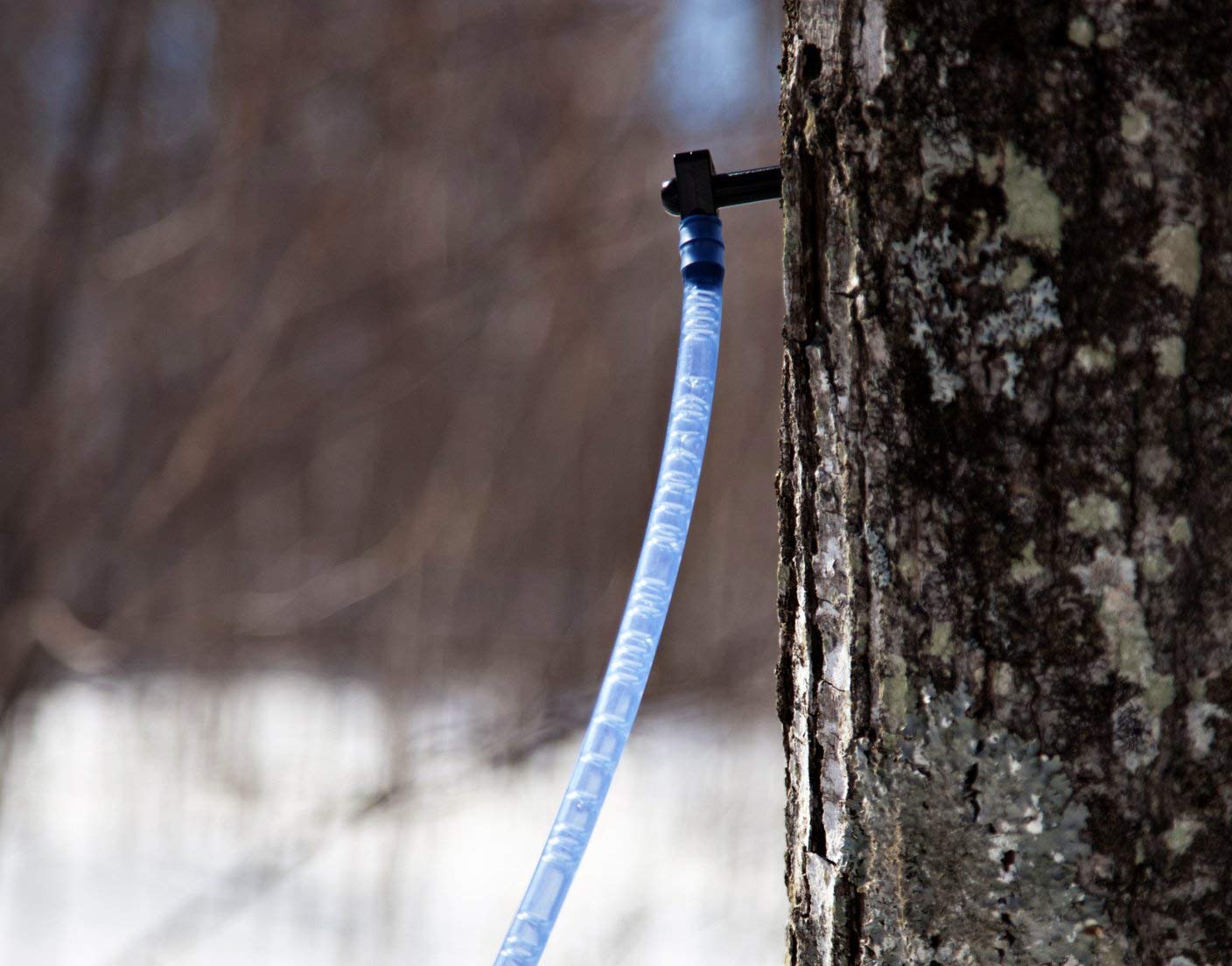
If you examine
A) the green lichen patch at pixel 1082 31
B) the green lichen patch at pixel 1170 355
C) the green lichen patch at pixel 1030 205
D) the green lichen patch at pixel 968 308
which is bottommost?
the green lichen patch at pixel 1170 355

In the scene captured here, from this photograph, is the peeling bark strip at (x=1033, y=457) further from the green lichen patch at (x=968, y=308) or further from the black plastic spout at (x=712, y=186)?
the black plastic spout at (x=712, y=186)

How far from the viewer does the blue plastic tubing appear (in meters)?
0.48

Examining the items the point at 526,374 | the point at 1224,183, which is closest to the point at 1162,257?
the point at 1224,183

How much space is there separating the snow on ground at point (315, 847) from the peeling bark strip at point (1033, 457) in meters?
2.10

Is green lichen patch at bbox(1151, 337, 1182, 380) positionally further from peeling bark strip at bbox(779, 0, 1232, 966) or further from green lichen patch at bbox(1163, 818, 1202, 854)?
green lichen patch at bbox(1163, 818, 1202, 854)

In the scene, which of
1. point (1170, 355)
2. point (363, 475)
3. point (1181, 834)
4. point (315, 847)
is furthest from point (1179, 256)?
point (315, 847)

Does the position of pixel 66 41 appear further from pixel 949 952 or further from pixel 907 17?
pixel 949 952

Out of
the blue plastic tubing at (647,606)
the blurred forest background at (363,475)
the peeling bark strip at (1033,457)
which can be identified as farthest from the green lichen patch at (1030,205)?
the blurred forest background at (363,475)

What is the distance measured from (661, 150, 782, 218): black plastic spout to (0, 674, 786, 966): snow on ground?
206 centimetres

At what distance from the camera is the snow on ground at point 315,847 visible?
2.27 m

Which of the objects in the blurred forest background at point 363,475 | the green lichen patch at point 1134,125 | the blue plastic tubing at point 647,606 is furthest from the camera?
the blurred forest background at point 363,475

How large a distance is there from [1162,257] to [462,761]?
7.38 feet

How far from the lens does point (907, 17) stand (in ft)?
1.25

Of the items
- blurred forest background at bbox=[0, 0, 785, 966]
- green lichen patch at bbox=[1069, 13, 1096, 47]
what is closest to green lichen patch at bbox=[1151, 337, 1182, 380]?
green lichen patch at bbox=[1069, 13, 1096, 47]
